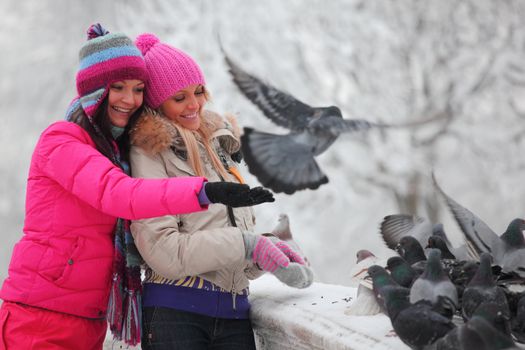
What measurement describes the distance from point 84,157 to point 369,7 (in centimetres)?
746

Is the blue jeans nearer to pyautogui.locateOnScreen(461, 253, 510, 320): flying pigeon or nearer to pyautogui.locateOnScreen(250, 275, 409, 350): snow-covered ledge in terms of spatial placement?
pyautogui.locateOnScreen(250, 275, 409, 350): snow-covered ledge

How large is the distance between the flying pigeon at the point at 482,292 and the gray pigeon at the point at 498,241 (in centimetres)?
26

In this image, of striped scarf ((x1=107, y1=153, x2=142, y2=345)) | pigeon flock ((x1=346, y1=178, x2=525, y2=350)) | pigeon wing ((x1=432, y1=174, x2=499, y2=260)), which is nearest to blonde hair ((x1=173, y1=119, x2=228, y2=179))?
striped scarf ((x1=107, y1=153, x2=142, y2=345))

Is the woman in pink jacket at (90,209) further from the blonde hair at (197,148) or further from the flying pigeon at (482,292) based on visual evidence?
the flying pigeon at (482,292)

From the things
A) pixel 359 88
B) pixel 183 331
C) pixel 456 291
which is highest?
pixel 359 88

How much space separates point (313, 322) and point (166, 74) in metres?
0.92

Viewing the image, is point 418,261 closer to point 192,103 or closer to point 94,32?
point 192,103

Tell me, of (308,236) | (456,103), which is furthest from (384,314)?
(308,236)

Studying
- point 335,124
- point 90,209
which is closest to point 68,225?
point 90,209

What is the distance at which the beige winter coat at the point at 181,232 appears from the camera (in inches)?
74.8

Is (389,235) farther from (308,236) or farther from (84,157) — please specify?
(308,236)

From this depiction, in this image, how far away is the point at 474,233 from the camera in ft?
6.52

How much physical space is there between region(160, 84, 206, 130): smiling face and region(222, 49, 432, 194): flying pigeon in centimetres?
19

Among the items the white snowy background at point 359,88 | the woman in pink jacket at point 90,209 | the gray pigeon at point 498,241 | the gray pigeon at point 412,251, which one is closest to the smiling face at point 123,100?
the woman in pink jacket at point 90,209
